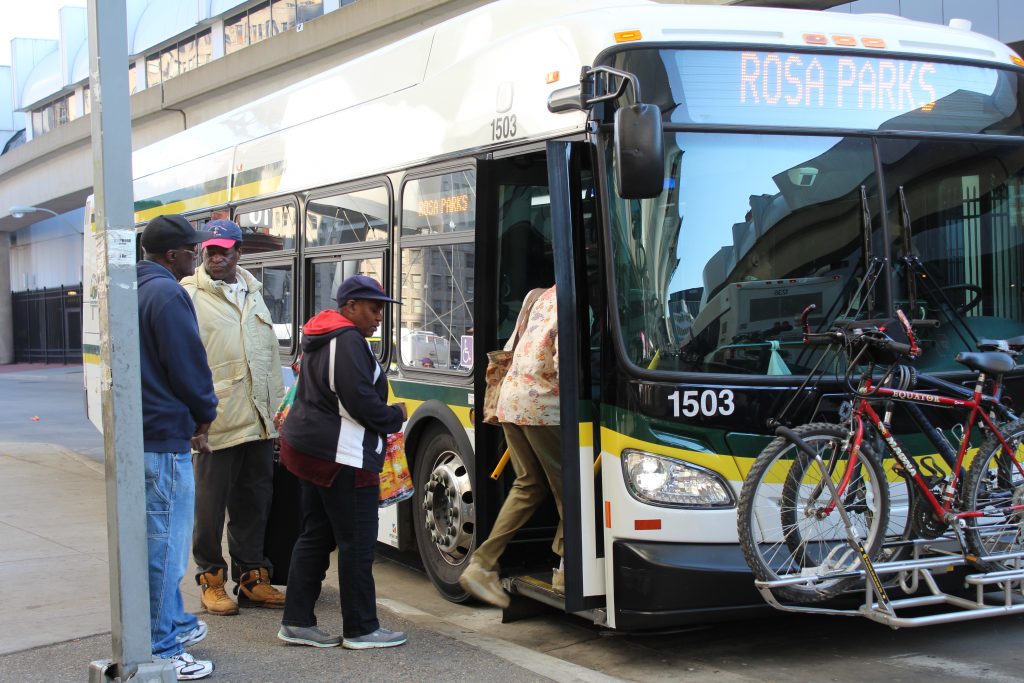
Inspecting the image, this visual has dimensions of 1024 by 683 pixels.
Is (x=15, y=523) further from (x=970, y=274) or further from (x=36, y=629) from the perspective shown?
(x=970, y=274)

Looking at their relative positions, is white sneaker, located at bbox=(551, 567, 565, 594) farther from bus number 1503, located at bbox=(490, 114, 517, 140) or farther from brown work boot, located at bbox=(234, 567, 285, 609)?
bus number 1503, located at bbox=(490, 114, 517, 140)

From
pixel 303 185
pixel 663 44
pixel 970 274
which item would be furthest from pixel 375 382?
pixel 303 185

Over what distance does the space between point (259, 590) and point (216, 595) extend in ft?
0.82

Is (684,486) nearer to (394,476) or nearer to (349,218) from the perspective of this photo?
(394,476)

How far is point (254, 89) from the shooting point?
28.1 m

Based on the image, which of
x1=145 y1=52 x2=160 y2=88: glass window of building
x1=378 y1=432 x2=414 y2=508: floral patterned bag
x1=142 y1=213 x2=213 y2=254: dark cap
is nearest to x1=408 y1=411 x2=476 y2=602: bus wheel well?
x1=378 y1=432 x2=414 y2=508: floral patterned bag

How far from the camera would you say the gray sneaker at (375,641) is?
17.9 ft

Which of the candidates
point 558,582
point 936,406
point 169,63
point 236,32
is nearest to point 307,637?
point 558,582

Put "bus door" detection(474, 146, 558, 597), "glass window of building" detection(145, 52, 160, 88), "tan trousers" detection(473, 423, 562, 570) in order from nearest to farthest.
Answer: "tan trousers" detection(473, 423, 562, 570), "bus door" detection(474, 146, 558, 597), "glass window of building" detection(145, 52, 160, 88)

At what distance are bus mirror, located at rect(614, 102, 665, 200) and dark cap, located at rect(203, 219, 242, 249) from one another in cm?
233

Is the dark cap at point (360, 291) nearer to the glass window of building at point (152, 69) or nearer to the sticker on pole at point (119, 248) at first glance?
the sticker on pole at point (119, 248)

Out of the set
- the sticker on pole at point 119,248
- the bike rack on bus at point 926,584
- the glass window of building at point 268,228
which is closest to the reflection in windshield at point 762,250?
the bike rack on bus at point 926,584

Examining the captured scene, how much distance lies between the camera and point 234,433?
6.36 meters

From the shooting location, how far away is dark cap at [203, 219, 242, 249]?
6.34m
